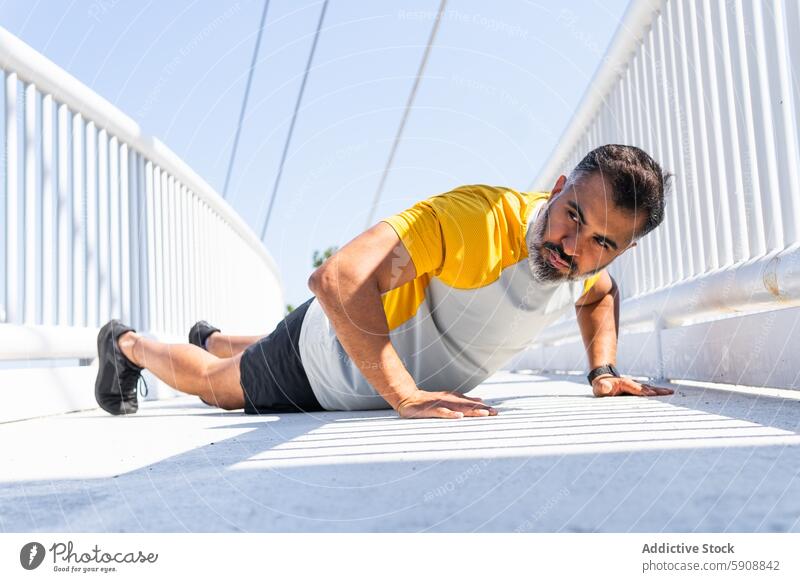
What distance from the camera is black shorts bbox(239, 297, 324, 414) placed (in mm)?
1944

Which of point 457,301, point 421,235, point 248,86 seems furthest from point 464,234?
point 248,86

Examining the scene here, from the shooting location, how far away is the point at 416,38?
3.75m

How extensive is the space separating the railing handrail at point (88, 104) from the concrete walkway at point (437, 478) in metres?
1.17

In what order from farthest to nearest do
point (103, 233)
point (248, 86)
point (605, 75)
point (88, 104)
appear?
point (248, 86) → point (605, 75) → point (103, 233) → point (88, 104)

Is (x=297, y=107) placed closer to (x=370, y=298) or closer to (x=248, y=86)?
(x=248, y=86)

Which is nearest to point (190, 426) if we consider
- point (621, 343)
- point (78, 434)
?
point (78, 434)

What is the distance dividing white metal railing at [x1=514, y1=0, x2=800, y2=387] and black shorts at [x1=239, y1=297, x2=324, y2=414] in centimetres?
107

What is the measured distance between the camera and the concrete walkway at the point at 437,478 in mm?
618

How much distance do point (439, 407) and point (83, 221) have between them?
1.53 m

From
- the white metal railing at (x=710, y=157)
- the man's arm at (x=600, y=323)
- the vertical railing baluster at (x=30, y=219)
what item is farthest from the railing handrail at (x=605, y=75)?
the vertical railing baluster at (x=30, y=219)

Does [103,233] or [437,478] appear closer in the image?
[437,478]

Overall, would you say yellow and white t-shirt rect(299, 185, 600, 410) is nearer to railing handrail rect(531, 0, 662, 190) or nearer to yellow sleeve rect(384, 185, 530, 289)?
yellow sleeve rect(384, 185, 530, 289)

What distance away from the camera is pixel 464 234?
151cm
